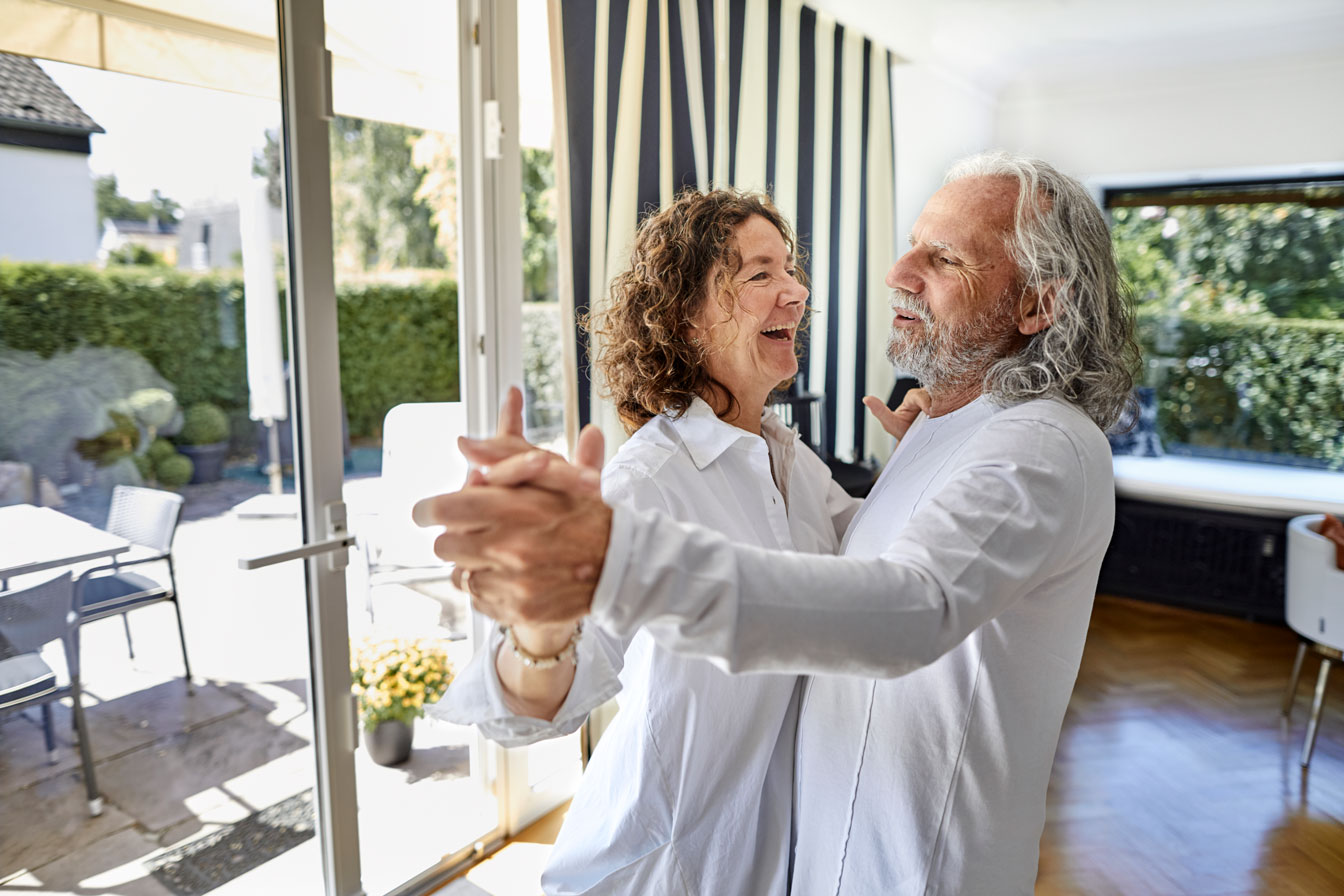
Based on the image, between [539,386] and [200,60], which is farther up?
[200,60]

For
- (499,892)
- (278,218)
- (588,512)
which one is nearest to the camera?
(588,512)

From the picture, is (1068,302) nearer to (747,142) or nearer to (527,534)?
(527,534)

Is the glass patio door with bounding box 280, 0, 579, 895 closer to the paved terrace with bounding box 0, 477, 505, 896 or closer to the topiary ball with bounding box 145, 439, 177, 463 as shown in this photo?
the paved terrace with bounding box 0, 477, 505, 896

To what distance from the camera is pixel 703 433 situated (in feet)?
4.39

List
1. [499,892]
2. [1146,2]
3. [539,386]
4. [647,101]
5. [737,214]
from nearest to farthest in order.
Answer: [737,214] < [499,892] < [647,101] < [539,386] < [1146,2]

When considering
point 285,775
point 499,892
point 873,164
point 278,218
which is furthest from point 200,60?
point 873,164

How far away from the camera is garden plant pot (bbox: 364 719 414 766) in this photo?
252 centimetres

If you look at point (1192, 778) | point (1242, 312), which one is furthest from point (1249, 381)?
point (1192, 778)

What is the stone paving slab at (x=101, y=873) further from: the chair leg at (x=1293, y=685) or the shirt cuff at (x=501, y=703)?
the chair leg at (x=1293, y=685)

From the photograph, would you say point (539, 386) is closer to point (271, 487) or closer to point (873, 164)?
point (271, 487)

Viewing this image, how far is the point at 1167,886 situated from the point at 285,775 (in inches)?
102

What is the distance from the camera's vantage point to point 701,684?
1187mm

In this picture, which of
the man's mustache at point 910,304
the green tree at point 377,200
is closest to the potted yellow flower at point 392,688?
the green tree at point 377,200

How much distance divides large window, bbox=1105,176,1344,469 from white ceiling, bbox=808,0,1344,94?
937 mm
